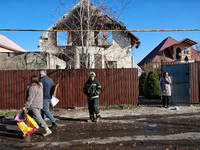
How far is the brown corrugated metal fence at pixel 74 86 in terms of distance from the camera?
30.5 feet

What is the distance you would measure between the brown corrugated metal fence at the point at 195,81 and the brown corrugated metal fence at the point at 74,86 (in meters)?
3.15

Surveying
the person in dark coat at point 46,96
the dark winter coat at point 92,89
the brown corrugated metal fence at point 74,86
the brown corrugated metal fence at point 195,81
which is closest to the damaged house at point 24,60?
the brown corrugated metal fence at point 74,86

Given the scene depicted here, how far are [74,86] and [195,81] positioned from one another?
264 inches

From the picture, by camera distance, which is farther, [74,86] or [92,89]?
[74,86]

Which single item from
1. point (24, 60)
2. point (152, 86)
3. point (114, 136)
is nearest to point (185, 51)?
point (152, 86)

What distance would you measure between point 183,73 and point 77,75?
5.73 meters

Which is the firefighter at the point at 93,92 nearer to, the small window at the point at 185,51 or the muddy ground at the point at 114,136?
the muddy ground at the point at 114,136

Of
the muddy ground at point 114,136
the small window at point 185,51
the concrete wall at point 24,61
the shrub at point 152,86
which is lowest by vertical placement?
the muddy ground at point 114,136

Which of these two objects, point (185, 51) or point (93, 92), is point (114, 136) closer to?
point (93, 92)

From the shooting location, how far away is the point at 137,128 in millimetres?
5637

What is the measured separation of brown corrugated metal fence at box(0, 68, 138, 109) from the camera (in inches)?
365

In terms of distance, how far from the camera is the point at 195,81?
384 inches

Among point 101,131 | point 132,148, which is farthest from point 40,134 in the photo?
point 132,148

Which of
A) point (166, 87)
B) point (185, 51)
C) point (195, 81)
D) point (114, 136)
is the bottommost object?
point (114, 136)
